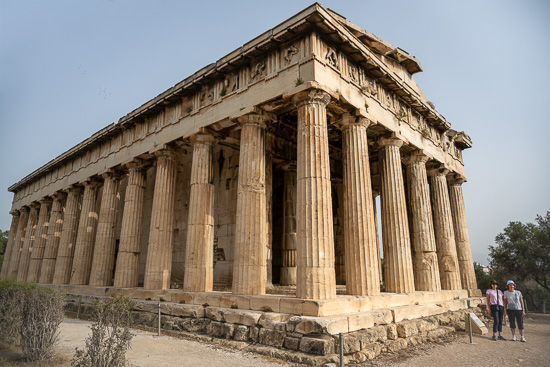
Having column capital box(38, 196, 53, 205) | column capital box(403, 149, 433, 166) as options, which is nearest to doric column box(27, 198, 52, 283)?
column capital box(38, 196, 53, 205)

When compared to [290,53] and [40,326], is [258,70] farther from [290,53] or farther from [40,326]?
[40,326]

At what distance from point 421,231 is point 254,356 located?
8693 millimetres

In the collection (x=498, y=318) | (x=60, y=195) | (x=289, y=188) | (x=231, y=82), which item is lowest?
(x=498, y=318)

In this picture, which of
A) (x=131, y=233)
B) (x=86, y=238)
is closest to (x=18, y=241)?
(x=86, y=238)

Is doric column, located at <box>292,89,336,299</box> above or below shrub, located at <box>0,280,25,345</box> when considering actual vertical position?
above

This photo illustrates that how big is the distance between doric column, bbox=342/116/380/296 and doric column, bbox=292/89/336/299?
140 centimetres

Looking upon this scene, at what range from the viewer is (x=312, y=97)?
381 inches

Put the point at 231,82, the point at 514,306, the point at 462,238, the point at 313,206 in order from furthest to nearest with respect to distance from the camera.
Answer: the point at 462,238
the point at 231,82
the point at 514,306
the point at 313,206

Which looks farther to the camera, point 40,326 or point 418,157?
point 418,157

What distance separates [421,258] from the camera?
43.8 ft

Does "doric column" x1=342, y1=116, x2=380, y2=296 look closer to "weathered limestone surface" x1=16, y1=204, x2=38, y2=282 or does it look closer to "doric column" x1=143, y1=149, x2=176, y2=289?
"doric column" x1=143, y1=149, x2=176, y2=289

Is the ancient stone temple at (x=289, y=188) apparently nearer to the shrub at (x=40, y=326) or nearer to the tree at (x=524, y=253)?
the shrub at (x=40, y=326)

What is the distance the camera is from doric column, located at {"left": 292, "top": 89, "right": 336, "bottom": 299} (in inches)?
337

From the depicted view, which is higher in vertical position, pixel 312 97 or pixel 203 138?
pixel 203 138
